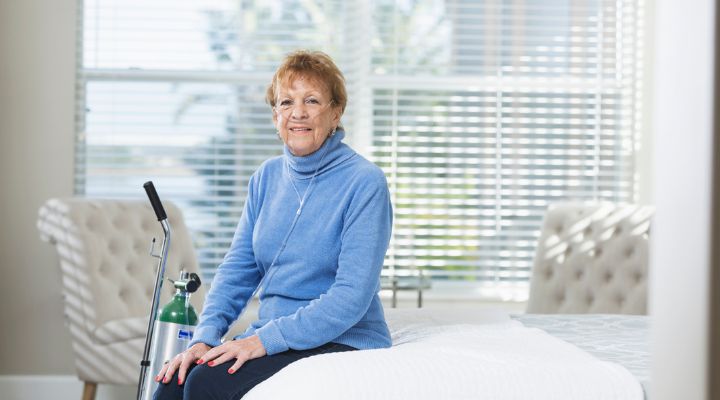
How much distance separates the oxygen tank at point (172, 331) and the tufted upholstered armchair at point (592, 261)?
1.99 m

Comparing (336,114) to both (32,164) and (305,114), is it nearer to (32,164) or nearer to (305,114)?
(305,114)

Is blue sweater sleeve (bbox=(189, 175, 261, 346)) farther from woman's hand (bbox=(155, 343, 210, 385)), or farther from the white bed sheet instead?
the white bed sheet

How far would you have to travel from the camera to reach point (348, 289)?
1929 millimetres

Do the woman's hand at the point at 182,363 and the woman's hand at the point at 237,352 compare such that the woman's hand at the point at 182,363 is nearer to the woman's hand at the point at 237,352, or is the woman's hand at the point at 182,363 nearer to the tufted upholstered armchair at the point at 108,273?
the woman's hand at the point at 237,352

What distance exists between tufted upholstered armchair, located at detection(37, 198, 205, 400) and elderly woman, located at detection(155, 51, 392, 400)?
152cm

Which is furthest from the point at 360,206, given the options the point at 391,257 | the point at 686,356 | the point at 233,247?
the point at 391,257

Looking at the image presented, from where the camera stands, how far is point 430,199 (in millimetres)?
4375

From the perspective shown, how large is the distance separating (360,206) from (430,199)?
2.42 metres

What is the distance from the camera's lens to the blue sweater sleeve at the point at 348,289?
6.29 feet

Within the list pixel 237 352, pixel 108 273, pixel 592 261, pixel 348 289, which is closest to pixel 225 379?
pixel 237 352

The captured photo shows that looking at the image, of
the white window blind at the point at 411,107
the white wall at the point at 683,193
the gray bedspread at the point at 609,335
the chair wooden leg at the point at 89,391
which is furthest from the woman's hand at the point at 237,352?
the white window blind at the point at 411,107

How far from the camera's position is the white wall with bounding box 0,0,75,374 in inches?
166

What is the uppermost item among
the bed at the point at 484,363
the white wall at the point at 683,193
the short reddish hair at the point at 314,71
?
the short reddish hair at the point at 314,71

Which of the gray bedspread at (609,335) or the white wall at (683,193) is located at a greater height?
the white wall at (683,193)
